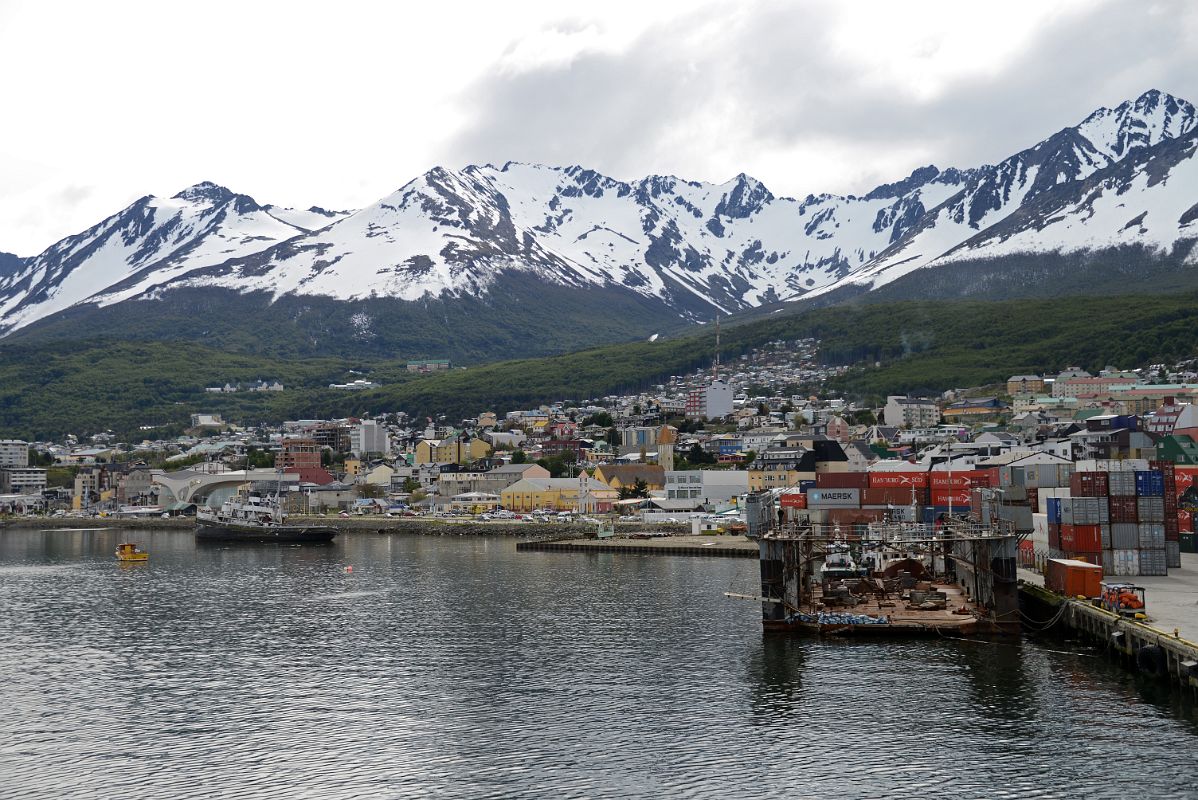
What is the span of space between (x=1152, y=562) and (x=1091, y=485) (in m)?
3.67

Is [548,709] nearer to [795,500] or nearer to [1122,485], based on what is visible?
[1122,485]

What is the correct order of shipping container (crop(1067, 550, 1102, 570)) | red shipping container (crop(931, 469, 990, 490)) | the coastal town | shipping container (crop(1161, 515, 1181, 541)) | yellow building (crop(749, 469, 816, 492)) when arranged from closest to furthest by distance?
shipping container (crop(1067, 550, 1102, 570)) → shipping container (crop(1161, 515, 1181, 541)) → the coastal town → red shipping container (crop(931, 469, 990, 490)) → yellow building (crop(749, 469, 816, 492))

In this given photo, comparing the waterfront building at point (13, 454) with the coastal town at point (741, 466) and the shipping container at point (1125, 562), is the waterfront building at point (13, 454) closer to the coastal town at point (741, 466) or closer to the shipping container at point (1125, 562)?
the coastal town at point (741, 466)

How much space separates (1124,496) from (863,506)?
2501cm

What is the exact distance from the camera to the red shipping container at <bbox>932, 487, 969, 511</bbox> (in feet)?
230

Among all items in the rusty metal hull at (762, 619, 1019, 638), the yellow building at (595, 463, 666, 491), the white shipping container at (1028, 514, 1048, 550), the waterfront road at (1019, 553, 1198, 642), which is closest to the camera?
the waterfront road at (1019, 553, 1198, 642)

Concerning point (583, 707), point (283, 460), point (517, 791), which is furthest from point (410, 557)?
point (283, 460)

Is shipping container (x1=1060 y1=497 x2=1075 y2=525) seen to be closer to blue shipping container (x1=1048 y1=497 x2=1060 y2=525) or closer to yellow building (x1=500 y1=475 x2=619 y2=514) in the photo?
blue shipping container (x1=1048 y1=497 x2=1060 y2=525)

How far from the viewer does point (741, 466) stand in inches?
5197

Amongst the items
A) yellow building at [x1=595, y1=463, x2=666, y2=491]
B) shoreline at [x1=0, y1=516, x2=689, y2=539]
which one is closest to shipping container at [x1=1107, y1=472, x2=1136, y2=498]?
shoreline at [x1=0, y1=516, x2=689, y2=539]

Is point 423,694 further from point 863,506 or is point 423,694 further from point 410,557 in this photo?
point 410,557

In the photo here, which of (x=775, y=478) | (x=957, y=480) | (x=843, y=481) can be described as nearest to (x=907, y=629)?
(x=957, y=480)

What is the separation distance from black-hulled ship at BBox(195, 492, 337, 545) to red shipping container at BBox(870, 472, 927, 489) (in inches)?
1889

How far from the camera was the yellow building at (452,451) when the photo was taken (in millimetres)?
164875
